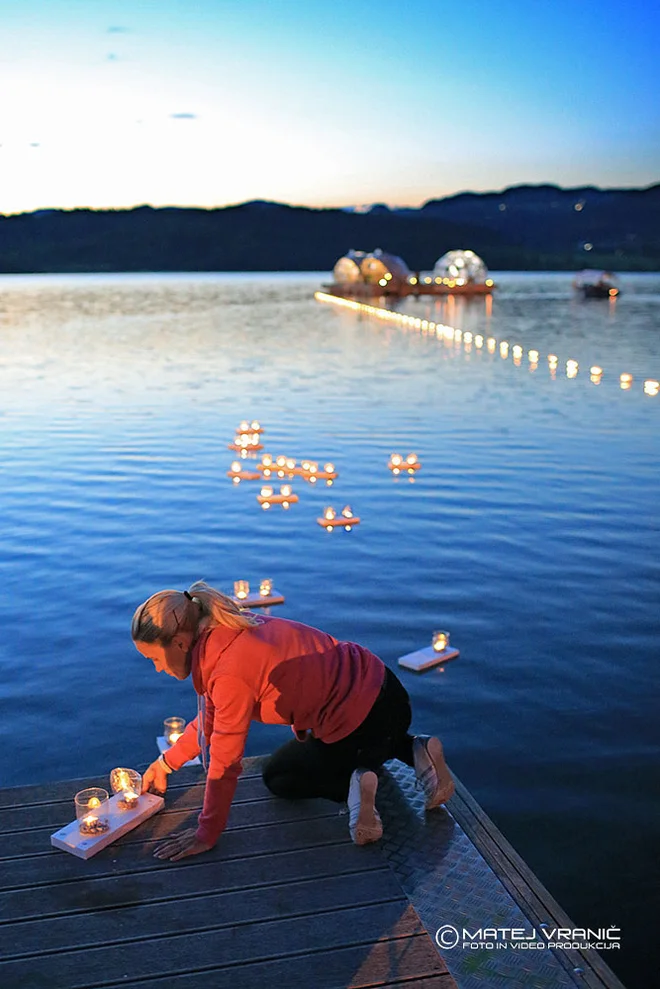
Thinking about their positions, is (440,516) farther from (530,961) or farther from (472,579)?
(530,961)

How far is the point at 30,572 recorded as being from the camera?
9.20 metres

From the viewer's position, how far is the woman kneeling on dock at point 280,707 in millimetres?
3822

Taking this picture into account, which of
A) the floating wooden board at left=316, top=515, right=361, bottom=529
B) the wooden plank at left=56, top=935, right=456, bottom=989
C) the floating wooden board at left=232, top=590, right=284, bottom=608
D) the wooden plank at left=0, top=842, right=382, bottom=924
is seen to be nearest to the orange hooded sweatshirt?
the wooden plank at left=0, top=842, right=382, bottom=924

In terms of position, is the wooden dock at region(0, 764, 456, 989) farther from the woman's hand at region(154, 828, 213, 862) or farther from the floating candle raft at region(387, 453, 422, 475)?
the floating candle raft at region(387, 453, 422, 475)

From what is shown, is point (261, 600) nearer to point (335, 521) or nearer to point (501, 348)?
point (335, 521)

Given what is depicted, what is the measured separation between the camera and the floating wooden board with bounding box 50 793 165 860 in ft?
13.1

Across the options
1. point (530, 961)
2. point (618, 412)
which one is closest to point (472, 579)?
point (530, 961)

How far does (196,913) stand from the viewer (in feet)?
11.9

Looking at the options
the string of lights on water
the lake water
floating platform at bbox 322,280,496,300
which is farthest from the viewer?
floating platform at bbox 322,280,496,300

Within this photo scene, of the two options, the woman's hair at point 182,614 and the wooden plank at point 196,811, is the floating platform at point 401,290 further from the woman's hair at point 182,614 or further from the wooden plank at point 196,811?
the woman's hair at point 182,614

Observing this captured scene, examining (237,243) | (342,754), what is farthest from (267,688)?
(237,243)

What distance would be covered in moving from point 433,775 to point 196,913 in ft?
4.17

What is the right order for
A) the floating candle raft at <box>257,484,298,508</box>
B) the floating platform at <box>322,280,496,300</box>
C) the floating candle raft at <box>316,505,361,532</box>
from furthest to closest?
the floating platform at <box>322,280,496,300</box>, the floating candle raft at <box>257,484,298,508</box>, the floating candle raft at <box>316,505,361,532</box>

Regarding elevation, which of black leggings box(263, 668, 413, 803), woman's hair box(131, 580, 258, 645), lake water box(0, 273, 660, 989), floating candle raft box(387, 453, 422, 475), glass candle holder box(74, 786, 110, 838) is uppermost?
woman's hair box(131, 580, 258, 645)
